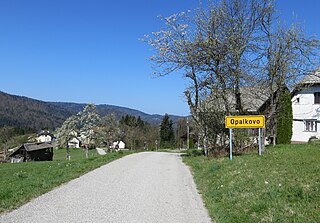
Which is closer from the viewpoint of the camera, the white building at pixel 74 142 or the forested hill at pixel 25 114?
the white building at pixel 74 142

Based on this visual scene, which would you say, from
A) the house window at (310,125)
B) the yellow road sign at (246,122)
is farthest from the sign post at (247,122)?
the house window at (310,125)

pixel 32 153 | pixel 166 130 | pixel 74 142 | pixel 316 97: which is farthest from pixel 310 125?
pixel 74 142

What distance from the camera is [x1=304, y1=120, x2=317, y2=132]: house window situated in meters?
36.8

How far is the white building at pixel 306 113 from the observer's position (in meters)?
36.4

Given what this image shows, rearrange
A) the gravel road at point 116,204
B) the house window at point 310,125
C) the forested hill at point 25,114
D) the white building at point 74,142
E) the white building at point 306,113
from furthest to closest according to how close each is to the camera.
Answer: the forested hill at point 25,114 → the white building at point 74,142 → the house window at point 310,125 → the white building at point 306,113 → the gravel road at point 116,204

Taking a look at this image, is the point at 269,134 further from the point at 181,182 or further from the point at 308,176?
the point at 308,176

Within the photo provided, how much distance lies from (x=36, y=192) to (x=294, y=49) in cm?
1663

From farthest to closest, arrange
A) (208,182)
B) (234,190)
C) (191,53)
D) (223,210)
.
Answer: (191,53)
(208,182)
(234,190)
(223,210)

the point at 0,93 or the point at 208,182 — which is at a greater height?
the point at 0,93

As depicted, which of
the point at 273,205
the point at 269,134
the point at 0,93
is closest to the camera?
the point at 273,205

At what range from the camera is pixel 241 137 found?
23.2m

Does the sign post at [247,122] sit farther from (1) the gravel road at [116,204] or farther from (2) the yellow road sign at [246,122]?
(1) the gravel road at [116,204]

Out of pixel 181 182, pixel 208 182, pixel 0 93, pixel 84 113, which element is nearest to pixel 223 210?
pixel 208 182

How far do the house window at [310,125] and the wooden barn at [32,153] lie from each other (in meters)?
44.8
